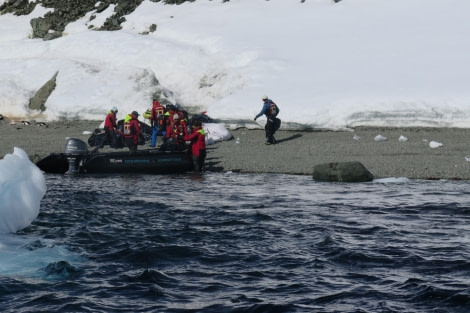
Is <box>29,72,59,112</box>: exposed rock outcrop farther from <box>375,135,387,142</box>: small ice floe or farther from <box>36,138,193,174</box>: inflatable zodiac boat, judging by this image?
<box>375,135,387,142</box>: small ice floe

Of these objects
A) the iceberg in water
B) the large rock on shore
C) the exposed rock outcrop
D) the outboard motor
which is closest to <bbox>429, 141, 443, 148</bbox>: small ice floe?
the large rock on shore

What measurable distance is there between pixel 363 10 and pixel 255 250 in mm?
29907

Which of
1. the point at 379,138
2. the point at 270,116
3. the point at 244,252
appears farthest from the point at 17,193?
the point at 379,138

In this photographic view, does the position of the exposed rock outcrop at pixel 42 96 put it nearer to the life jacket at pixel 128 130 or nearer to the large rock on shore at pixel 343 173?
the life jacket at pixel 128 130

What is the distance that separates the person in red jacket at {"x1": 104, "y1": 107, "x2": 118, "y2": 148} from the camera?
26572 millimetres

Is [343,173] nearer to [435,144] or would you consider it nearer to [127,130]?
[435,144]

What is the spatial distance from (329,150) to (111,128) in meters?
7.68

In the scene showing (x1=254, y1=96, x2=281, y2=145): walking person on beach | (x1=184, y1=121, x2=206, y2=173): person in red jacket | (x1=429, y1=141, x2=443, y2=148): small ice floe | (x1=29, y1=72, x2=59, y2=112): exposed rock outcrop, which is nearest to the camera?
(x1=184, y1=121, x2=206, y2=173): person in red jacket

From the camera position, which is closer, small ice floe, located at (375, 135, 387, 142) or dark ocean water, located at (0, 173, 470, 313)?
dark ocean water, located at (0, 173, 470, 313)

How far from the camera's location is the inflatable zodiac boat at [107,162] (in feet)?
72.5

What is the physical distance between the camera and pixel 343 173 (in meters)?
20.4

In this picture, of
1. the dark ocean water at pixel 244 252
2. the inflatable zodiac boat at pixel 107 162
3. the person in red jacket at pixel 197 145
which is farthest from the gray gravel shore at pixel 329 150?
the dark ocean water at pixel 244 252

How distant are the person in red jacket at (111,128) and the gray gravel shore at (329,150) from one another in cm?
191

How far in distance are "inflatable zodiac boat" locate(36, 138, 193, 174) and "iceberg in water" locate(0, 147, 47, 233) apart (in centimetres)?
855
